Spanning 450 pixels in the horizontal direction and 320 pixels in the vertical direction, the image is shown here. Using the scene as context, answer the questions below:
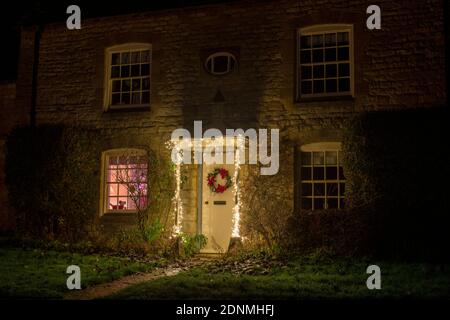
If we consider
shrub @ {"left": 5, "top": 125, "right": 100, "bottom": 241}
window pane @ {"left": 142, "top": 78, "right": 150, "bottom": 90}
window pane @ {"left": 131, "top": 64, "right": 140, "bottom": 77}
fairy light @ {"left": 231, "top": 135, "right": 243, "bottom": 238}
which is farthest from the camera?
window pane @ {"left": 131, "top": 64, "right": 140, "bottom": 77}

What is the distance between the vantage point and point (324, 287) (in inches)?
322

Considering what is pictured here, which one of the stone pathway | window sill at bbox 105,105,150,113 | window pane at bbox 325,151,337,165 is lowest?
the stone pathway

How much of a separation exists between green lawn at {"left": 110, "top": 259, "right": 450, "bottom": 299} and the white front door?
278cm

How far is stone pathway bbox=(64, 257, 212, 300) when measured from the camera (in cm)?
809

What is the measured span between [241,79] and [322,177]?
3.13 m

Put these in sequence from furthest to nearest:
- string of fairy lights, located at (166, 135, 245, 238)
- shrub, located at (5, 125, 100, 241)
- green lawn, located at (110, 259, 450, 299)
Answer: shrub, located at (5, 125, 100, 241) → string of fairy lights, located at (166, 135, 245, 238) → green lawn, located at (110, 259, 450, 299)

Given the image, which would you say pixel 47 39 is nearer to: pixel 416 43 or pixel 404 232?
pixel 416 43

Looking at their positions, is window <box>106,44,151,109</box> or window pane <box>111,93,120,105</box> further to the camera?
window pane <box>111,93,120,105</box>

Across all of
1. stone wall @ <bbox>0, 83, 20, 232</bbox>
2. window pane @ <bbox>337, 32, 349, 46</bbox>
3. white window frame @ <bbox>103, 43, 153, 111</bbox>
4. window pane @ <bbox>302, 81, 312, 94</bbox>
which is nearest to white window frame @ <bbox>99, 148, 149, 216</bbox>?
white window frame @ <bbox>103, 43, 153, 111</bbox>

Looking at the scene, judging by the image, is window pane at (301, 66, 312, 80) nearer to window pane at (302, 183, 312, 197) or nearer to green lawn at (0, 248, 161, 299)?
window pane at (302, 183, 312, 197)

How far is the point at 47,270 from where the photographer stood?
32.0 feet

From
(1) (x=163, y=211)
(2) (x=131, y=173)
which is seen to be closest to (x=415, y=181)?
(1) (x=163, y=211)

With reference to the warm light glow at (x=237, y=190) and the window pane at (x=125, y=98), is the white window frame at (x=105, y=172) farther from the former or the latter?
the warm light glow at (x=237, y=190)
